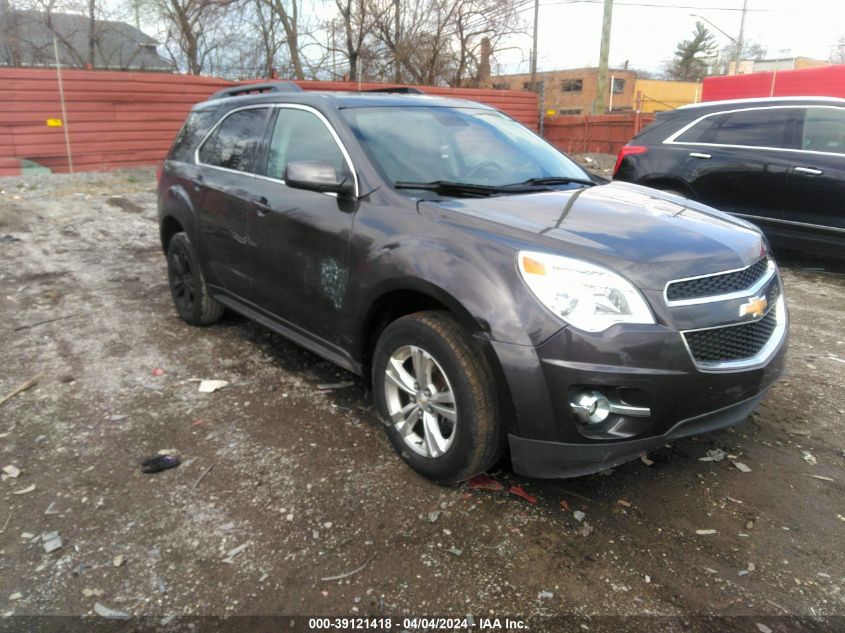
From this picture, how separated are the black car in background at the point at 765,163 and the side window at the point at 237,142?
4.66 meters

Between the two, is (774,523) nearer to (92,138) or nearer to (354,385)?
(354,385)

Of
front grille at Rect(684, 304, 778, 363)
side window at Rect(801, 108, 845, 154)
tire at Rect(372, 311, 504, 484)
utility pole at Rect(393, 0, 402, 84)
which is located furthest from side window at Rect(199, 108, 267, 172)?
utility pole at Rect(393, 0, 402, 84)

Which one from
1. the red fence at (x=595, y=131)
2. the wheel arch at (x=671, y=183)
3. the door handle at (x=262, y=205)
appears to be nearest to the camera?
the door handle at (x=262, y=205)

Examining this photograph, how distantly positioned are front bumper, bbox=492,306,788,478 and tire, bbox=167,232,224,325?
3.08 m

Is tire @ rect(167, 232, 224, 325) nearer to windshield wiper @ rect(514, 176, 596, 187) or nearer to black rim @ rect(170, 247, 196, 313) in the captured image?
black rim @ rect(170, 247, 196, 313)

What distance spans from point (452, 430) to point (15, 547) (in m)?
1.84

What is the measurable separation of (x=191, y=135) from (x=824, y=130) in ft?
19.5

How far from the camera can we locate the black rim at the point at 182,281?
4902mm

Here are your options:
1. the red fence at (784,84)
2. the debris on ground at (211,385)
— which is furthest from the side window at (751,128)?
the red fence at (784,84)

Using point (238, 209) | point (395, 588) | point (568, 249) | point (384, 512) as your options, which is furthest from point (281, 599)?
point (238, 209)

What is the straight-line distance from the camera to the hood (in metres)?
2.48

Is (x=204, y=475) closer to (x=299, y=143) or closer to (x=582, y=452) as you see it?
(x=582, y=452)

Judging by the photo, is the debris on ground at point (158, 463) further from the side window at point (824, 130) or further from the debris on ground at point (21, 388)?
the side window at point (824, 130)

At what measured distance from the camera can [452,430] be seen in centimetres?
279
